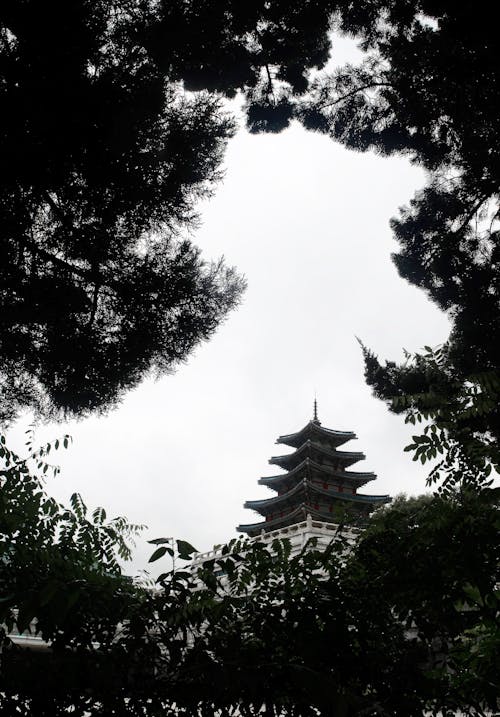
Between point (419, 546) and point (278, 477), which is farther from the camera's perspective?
point (278, 477)

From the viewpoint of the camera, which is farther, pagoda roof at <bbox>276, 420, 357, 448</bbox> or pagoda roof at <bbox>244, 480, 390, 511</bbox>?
pagoda roof at <bbox>276, 420, 357, 448</bbox>

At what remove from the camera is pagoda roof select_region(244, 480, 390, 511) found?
25094 mm

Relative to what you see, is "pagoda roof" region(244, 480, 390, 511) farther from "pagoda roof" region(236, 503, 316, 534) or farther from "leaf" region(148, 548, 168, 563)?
"leaf" region(148, 548, 168, 563)

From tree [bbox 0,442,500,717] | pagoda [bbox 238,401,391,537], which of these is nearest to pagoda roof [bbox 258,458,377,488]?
pagoda [bbox 238,401,391,537]

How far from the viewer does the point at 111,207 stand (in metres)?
5.60

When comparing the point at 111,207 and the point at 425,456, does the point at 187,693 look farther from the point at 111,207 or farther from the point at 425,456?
the point at 111,207

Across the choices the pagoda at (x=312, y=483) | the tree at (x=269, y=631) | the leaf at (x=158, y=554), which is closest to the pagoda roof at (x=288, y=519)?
the pagoda at (x=312, y=483)

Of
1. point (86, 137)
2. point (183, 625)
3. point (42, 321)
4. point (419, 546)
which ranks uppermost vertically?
point (86, 137)

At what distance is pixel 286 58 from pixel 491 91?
115 inches

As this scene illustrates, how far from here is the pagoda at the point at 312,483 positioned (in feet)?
82.8

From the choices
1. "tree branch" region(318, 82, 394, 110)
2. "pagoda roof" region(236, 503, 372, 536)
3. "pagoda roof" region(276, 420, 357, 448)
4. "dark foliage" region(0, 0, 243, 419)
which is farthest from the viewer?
"pagoda roof" region(276, 420, 357, 448)

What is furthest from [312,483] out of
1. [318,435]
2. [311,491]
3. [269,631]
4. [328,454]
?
[269,631]

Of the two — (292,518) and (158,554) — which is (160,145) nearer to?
(158,554)

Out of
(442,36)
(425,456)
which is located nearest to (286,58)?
(442,36)
